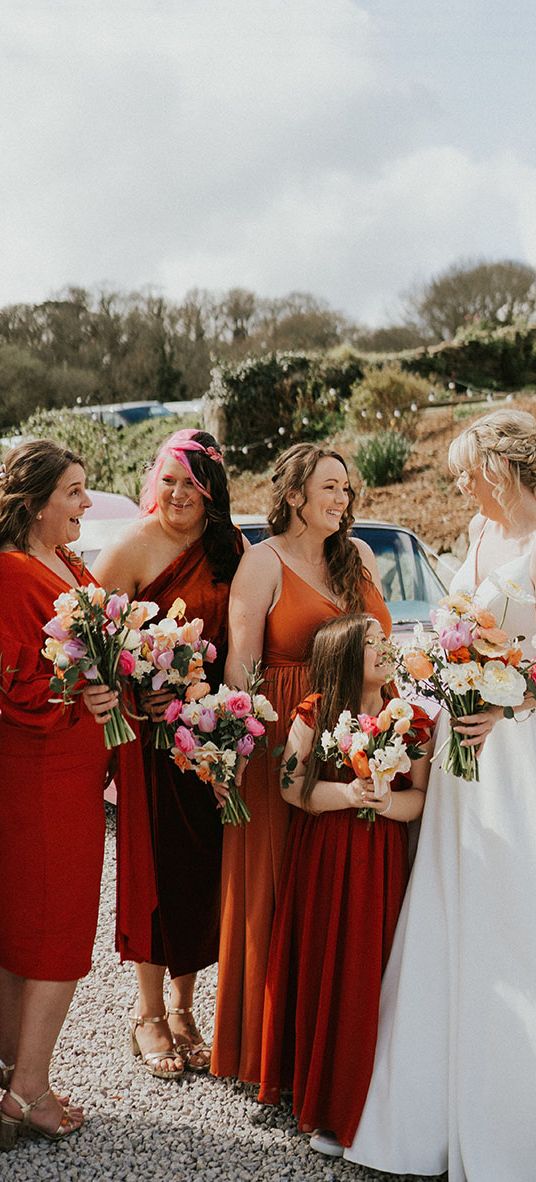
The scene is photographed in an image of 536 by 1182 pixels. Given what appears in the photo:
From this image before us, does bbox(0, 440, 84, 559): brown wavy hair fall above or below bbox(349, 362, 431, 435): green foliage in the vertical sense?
below

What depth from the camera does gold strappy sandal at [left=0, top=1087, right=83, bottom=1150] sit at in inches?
123

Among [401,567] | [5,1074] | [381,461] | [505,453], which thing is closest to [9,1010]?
[5,1074]

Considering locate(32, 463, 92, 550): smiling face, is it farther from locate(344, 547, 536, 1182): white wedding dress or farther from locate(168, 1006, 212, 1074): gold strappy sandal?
locate(168, 1006, 212, 1074): gold strappy sandal

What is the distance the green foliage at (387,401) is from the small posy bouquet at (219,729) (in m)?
14.3

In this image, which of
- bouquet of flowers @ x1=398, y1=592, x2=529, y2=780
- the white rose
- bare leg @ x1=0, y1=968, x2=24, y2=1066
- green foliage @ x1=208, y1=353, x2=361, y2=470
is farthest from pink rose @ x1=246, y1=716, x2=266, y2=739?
green foliage @ x1=208, y1=353, x2=361, y2=470

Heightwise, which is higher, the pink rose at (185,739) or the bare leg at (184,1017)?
the pink rose at (185,739)

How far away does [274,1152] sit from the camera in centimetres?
316

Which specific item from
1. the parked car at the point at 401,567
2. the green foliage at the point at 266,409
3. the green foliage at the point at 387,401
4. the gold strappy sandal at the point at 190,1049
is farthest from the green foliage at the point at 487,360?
the gold strappy sandal at the point at 190,1049

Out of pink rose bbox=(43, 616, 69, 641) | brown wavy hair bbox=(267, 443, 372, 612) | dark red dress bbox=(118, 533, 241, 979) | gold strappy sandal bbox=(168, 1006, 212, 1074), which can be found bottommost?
gold strappy sandal bbox=(168, 1006, 212, 1074)

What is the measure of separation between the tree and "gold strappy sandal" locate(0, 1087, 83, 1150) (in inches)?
1236

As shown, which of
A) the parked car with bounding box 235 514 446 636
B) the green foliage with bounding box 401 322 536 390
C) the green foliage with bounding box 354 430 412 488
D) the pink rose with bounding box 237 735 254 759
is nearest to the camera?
the pink rose with bounding box 237 735 254 759

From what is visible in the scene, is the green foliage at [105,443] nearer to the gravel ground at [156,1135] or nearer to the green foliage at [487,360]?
the green foliage at [487,360]

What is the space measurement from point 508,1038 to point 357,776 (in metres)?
0.82

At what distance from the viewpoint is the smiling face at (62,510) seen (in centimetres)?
324
